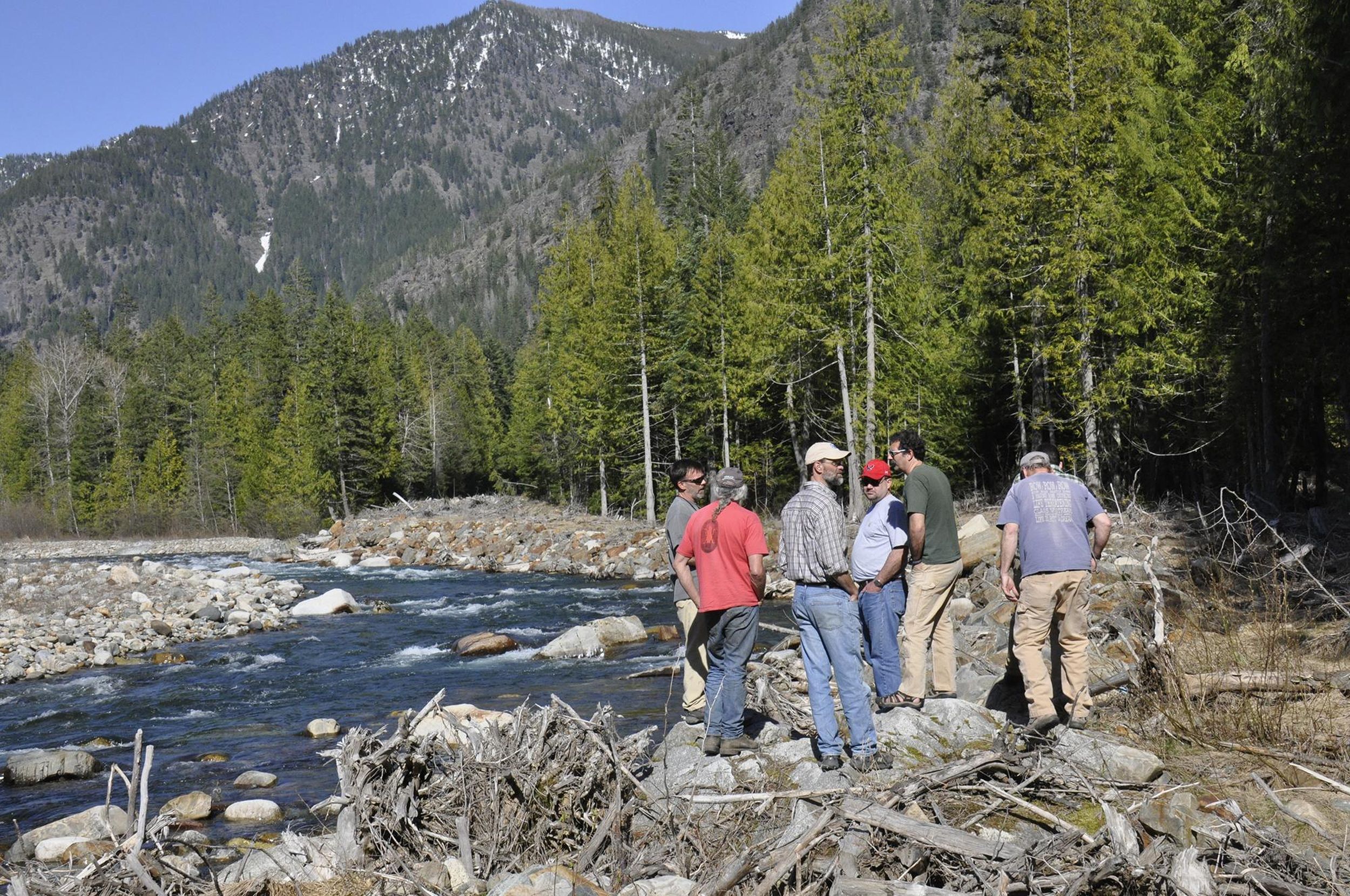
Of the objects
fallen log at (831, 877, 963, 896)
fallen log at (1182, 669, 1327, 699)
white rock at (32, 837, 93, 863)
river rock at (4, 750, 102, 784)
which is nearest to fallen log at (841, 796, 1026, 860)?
fallen log at (831, 877, 963, 896)

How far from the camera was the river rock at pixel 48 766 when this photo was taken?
9688mm

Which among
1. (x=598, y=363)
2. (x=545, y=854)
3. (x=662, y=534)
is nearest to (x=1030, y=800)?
(x=545, y=854)

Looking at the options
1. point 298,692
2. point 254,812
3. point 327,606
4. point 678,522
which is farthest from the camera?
point 327,606

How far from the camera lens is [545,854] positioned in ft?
17.0

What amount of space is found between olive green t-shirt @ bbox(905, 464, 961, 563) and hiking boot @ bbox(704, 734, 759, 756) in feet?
6.28

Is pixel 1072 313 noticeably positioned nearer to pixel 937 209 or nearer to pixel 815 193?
pixel 815 193

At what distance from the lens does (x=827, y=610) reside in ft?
19.5

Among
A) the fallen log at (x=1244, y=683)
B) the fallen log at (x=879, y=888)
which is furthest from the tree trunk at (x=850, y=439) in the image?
the fallen log at (x=879, y=888)

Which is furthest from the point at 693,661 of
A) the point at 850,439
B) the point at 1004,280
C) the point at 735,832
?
the point at 1004,280

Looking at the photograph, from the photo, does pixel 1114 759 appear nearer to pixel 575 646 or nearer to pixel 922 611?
pixel 922 611

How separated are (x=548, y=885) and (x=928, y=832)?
5.92 feet

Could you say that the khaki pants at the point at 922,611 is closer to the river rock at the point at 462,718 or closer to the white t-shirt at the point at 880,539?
the white t-shirt at the point at 880,539

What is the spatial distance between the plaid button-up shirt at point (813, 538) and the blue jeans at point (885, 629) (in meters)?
1.25

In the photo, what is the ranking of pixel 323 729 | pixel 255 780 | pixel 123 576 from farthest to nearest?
pixel 123 576, pixel 323 729, pixel 255 780
